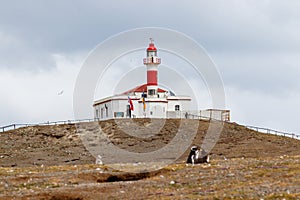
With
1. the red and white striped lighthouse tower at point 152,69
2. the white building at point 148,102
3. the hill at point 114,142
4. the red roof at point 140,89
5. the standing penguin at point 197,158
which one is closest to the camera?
the standing penguin at point 197,158

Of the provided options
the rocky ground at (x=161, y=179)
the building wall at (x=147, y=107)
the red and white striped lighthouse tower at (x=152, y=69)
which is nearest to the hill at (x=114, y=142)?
the rocky ground at (x=161, y=179)

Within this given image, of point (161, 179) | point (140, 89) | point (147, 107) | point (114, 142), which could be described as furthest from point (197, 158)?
point (140, 89)

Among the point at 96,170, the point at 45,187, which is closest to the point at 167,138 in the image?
the point at 96,170

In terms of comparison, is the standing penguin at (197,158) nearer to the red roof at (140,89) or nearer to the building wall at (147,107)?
the building wall at (147,107)

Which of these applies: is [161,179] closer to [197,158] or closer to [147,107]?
[197,158]

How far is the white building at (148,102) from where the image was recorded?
85.0 metres

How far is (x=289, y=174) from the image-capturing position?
34.4m

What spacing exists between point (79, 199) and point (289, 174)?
31.3 feet

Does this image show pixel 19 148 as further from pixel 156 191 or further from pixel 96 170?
pixel 156 191

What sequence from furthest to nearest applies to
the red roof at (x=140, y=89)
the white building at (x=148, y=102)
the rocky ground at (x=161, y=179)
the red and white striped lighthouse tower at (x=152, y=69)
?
1. the red roof at (x=140, y=89)
2. the red and white striped lighthouse tower at (x=152, y=69)
3. the white building at (x=148, y=102)
4. the rocky ground at (x=161, y=179)

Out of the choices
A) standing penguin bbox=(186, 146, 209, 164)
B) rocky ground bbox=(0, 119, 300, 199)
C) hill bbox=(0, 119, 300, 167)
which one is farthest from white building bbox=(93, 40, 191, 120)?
standing penguin bbox=(186, 146, 209, 164)

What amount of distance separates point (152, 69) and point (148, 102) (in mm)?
6074

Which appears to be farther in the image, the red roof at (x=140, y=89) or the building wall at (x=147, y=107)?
the red roof at (x=140, y=89)

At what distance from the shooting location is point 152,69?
89812mm
